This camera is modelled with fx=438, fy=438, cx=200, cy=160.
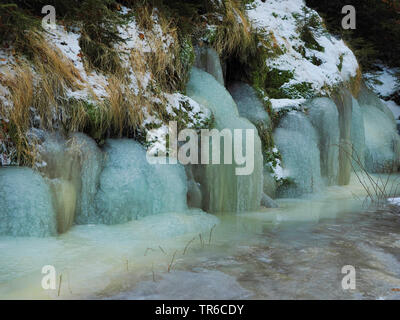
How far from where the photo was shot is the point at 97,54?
15.6 feet

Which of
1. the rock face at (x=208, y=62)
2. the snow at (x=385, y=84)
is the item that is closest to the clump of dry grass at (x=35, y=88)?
the rock face at (x=208, y=62)

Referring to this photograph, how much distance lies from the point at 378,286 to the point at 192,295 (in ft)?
3.64

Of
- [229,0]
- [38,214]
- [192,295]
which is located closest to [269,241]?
[192,295]

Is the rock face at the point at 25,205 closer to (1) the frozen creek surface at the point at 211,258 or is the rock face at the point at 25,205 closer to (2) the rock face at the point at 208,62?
(1) the frozen creek surface at the point at 211,258

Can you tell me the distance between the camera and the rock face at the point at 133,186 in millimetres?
→ 4207

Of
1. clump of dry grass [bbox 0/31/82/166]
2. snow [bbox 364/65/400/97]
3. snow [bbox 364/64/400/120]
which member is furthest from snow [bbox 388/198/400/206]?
snow [bbox 364/65/400/97]

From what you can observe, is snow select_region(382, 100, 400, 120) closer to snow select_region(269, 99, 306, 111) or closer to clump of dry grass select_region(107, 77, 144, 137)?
snow select_region(269, 99, 306, 111)

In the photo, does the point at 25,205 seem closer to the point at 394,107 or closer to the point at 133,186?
the point at 133,186

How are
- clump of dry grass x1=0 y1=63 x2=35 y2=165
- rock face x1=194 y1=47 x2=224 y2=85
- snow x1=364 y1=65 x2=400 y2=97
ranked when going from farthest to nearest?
snow x1=364 y1=65 x2=400 y2=97 < rock face x1=194 y1=47 x2=224 y2=85 < clump of dry grass x1=0 y1=63 x2=35 y2=165

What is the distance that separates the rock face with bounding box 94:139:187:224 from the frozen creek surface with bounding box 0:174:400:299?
0.46 feet

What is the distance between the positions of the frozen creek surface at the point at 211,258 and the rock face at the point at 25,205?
0.41ft

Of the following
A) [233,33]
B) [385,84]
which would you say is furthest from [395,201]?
[385,84]

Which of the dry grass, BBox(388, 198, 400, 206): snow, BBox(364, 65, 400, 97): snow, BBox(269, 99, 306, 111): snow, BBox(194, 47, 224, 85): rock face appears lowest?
BBox(388, 198, 400, 206): snow

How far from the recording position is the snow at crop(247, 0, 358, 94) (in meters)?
7.31
